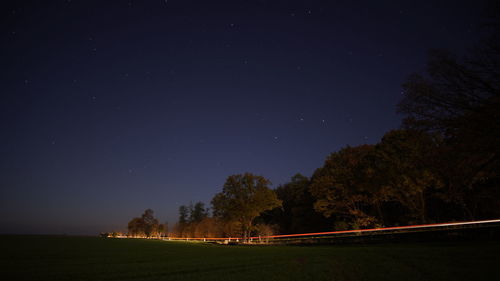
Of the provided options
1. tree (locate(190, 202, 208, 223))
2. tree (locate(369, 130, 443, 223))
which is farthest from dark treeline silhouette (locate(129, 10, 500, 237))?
tree (locate(190, 202, 208, 223))

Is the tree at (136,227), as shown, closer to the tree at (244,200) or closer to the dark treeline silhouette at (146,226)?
the dark treeline silhouette at (146,226)

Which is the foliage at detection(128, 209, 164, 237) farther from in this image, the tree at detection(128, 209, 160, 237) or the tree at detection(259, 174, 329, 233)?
the tree at detection(259, 174, 329, 233)

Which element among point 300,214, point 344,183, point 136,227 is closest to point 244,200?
point 300,214

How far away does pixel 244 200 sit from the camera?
3881 centimetres

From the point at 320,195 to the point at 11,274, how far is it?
2916 cm

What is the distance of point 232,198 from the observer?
129ft

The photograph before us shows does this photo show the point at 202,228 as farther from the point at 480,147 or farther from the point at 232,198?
the point at 480,147

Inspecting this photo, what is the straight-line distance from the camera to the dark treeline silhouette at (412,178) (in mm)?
10000

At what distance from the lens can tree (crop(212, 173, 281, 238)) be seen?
38125mm

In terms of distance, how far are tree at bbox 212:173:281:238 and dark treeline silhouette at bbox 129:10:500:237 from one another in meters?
0.15

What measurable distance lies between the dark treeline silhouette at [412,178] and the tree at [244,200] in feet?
0.48

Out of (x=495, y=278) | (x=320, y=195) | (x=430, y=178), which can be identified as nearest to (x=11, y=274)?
(x=495, y=278)

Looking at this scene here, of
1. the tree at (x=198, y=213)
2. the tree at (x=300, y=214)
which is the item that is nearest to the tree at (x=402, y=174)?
the tree at (x=300, y=214)

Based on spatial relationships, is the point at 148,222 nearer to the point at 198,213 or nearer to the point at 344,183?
the point at 198,213
